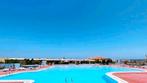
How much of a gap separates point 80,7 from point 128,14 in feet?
16.0

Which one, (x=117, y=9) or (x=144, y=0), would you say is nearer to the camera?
(x=144, y=0)

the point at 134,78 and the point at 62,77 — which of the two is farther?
the point at 62,77

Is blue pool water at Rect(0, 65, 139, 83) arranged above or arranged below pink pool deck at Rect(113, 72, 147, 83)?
below

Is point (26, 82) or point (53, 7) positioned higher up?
point (53, 7)

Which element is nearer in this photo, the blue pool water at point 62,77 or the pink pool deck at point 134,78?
the pink pool deck at point 134,78

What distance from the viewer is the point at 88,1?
21031mm

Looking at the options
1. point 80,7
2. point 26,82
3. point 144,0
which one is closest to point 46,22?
point 80,7

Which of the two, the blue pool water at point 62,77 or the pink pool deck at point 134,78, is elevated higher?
the pink pool deck at point 134,78

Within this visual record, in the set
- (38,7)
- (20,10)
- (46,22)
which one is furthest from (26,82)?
(46,22)

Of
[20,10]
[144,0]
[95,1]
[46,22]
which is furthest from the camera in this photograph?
[46,22]

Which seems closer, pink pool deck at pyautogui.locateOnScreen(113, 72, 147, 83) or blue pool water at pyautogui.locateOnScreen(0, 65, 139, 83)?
pink pool deck at pyautogui.locateOnScreen(113, 72, 147, 83)

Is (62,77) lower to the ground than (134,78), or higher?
lower

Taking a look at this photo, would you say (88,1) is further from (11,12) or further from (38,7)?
(11,12)

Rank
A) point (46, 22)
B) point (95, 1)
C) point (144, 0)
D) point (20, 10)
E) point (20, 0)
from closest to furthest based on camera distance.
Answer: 1. point (144, 0)
2. point (95, 1)
3. point (20, 0)
4. point (20, 10)
5. point (46, 22)
